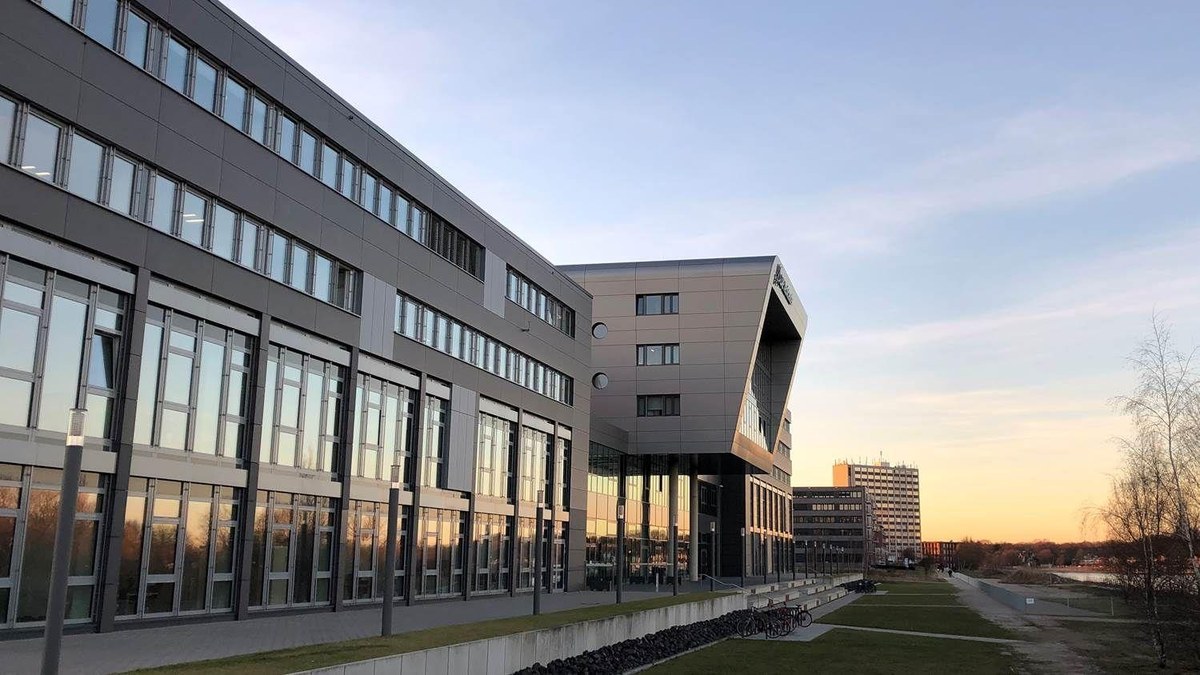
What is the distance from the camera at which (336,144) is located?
31047 millimetres

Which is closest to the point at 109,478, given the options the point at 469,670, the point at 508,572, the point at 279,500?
the point at 279,500

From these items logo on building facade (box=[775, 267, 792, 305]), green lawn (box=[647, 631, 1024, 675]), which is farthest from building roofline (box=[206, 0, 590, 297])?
logo on building facade (box=[775, 267, 792, 305])

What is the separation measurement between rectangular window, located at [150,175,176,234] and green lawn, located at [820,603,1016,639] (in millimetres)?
33546

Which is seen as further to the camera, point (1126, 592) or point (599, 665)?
point (1126, 592)

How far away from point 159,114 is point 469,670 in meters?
14.7

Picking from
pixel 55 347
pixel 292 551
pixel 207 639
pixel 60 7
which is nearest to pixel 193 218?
pixel 55 347

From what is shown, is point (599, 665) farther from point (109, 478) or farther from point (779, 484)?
point (779, 484)

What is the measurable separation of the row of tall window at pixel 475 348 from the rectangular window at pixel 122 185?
12.9 m

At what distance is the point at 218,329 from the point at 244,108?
240 inches

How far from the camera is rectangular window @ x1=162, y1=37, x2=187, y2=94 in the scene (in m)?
23.6

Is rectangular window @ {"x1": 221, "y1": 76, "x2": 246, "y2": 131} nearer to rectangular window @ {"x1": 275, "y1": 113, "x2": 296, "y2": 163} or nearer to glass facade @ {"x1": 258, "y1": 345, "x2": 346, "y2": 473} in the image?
rectangular window @ {"x1": 275, "y1": 113, "x2": 296, "y2": 163}

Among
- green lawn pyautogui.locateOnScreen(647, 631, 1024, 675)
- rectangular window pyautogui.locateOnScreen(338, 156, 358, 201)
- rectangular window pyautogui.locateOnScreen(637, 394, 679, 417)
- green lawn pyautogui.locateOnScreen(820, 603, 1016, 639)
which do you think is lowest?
green lawn pyautogui.locateOnScreen(820, 603, 1016, 639)

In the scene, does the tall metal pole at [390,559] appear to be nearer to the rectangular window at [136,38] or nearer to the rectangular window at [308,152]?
the rectangular window at [136,38]

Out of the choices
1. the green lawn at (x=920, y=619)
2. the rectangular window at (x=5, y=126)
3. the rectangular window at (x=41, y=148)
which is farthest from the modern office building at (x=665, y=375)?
the rectangular window at (x=5, y=126)
